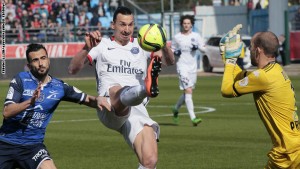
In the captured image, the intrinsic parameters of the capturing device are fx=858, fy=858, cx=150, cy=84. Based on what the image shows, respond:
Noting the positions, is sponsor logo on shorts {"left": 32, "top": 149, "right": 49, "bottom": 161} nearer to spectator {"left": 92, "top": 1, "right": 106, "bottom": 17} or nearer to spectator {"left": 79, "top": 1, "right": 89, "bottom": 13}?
spectator {"left": 79, "top": 1, "right": 89, "bottom": 13}

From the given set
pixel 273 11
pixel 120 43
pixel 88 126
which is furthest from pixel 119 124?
pixel 273 11

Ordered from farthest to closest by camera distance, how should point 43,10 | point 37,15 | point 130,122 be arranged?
point 43,10, point 37,15, point 130,122

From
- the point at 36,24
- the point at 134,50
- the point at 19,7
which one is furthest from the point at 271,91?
the point at 19,7

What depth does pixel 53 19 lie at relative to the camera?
44781 millimetres

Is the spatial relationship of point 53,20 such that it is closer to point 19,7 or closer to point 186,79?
point 19,7

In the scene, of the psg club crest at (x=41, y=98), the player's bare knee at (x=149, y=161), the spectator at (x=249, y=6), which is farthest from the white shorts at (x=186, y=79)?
the spectator at (x=249, y=6)

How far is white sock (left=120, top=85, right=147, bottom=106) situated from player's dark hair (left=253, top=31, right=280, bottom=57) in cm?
138

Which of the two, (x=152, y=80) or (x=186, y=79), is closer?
(x=152, y=80)

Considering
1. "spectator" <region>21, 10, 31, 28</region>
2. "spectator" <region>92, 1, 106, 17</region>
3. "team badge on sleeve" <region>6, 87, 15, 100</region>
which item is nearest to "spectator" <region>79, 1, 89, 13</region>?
"spectator" <region>92, 1, 106, 17</region>

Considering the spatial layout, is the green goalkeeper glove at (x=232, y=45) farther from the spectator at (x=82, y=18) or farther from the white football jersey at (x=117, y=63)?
the spectator at (x=82, y=18)

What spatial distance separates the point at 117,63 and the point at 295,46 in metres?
36.8

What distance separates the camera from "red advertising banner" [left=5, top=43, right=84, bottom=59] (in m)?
41.0

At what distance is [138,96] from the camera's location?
31.8ft

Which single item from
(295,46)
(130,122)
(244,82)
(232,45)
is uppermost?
(232,45)
